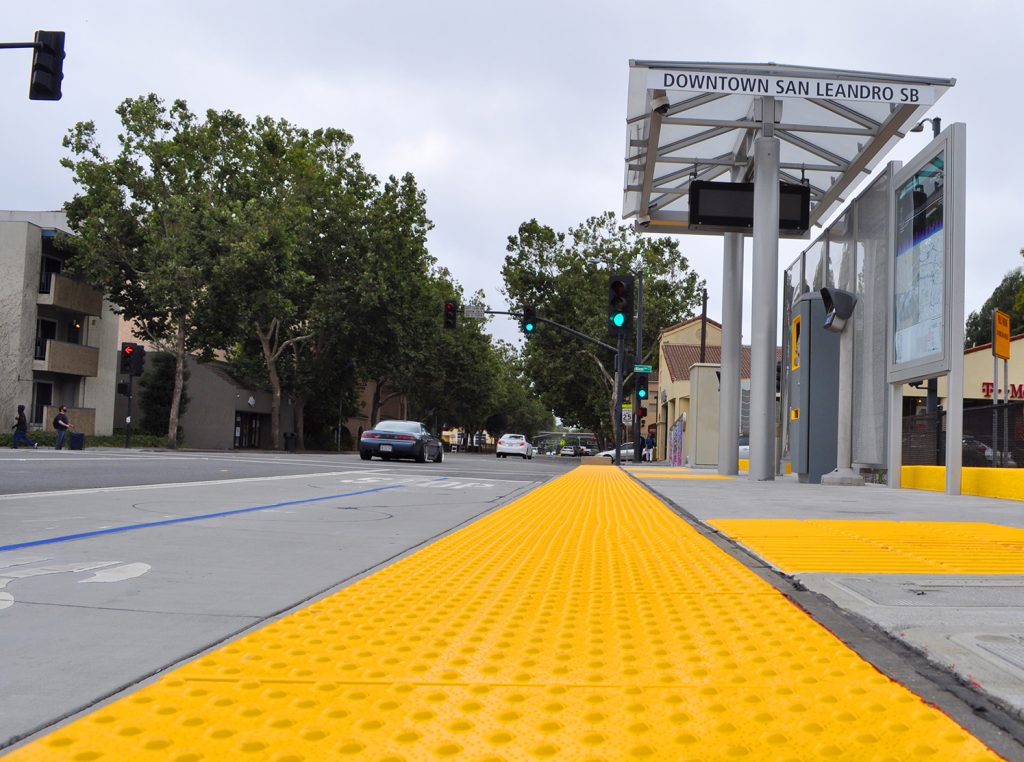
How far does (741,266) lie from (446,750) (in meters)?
18.6

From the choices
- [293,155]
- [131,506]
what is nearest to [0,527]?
[131,506]

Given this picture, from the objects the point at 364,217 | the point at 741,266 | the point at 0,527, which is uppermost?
the point at 364,217

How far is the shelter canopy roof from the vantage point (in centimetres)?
1389

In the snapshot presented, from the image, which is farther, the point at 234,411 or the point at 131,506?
the point at 234,411

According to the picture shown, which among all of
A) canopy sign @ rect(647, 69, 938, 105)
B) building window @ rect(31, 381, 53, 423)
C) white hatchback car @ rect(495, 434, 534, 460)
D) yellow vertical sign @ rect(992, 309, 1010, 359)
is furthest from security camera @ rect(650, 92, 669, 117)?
white hatchback car @ rect(495, 434, 534, 460)

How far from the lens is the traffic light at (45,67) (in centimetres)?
1463

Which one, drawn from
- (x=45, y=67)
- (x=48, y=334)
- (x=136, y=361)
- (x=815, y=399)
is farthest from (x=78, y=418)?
(x=815, y=399)

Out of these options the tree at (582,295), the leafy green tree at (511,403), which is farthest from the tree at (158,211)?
the leafy green tree at (511,403)

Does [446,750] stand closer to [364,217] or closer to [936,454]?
[936,454]

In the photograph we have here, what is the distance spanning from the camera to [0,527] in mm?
6203

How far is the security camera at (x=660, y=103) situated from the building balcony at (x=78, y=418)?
104ft

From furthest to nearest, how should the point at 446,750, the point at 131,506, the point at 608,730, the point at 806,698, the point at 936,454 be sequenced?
1. the point at 936,454
2. the point at 131,506
3. the point at 806,698
4. the point at 608,730
5. the point at 446,750

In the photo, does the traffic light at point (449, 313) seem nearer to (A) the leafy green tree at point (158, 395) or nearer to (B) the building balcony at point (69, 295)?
→ (B) the building balcony at point (69, 295)

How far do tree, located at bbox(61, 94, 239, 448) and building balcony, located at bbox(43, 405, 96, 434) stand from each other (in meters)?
4.52
